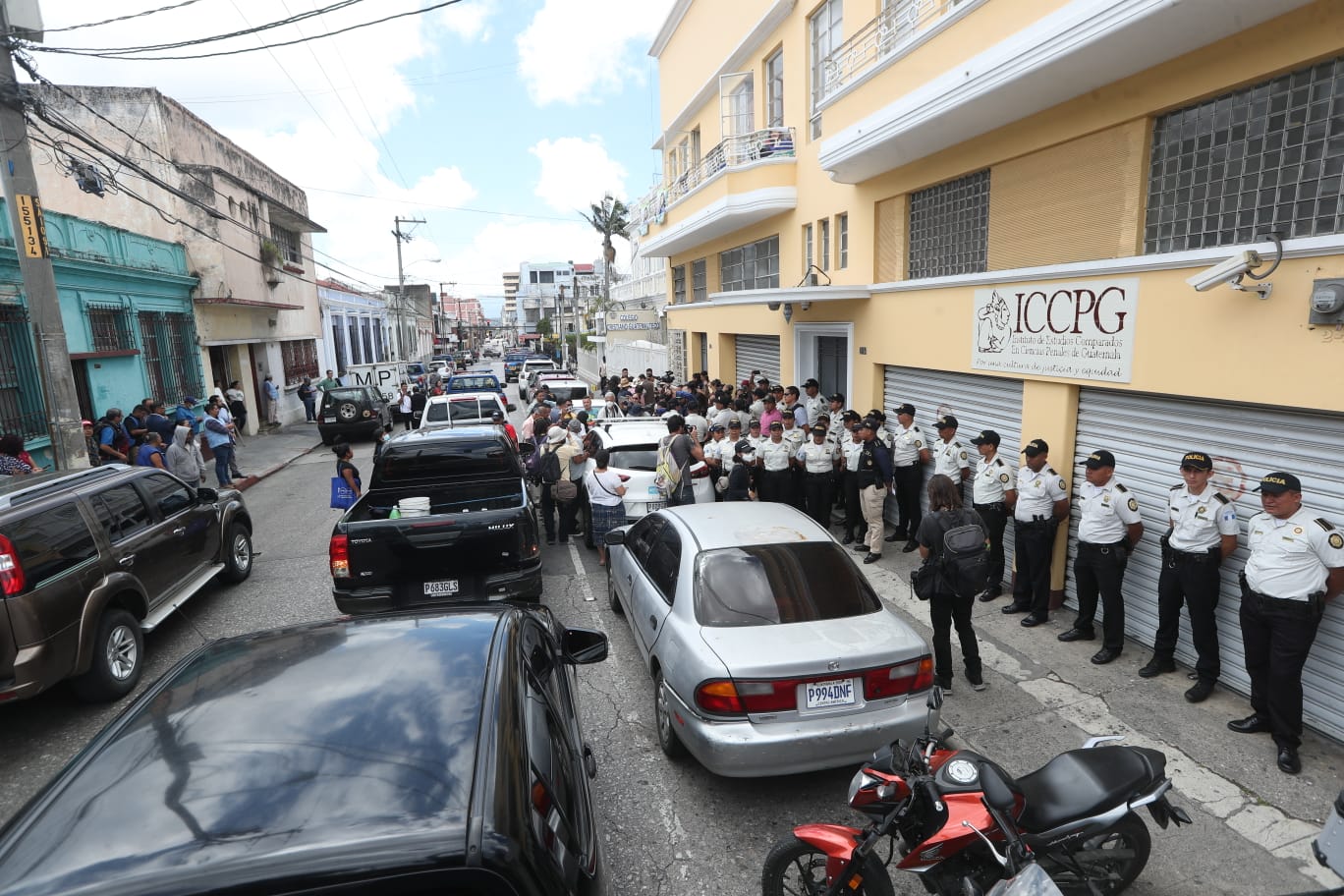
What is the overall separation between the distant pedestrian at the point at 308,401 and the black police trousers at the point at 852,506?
2266cm

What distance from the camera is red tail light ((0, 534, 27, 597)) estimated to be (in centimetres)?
471

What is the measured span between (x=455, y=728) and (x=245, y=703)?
749 millimetres

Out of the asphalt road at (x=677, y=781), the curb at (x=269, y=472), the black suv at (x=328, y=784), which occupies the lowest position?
the curb at (x=269, y=472)

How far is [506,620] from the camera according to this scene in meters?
3.15

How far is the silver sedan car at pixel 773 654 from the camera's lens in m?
3.85

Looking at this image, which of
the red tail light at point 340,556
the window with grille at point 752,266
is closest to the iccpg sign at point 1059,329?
the red tail light at point 340,556

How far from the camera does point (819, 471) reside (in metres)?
9.16

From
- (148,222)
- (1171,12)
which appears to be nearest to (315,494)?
(148,222)

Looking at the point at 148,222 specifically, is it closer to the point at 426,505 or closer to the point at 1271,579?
the point at 426,505

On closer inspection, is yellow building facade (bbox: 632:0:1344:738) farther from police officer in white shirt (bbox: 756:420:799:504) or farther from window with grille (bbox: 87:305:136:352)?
window with grille (bbox: 87:305:136:352)

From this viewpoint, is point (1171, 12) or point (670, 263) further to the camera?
point (670, 263)

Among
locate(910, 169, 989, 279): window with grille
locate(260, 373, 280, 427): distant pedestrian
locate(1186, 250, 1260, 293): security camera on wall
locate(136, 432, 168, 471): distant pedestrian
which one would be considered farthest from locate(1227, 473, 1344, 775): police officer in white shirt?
locate(260, 373, 280, 427): distant pedestrian

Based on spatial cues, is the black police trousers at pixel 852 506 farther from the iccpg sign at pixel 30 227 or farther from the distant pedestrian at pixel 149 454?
the iccpg sign at pixel 30 227

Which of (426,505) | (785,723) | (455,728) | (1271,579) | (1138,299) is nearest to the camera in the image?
(455,728)
